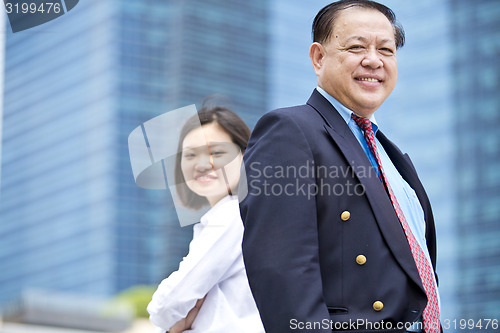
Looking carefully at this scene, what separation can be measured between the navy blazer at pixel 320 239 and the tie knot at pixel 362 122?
0.18 meters

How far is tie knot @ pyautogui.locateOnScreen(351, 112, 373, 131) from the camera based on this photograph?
235cm

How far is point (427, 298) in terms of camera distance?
2.05 metres

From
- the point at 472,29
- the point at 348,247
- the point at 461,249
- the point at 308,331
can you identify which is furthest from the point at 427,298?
the point at 472,29

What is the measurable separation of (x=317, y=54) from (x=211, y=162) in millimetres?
841

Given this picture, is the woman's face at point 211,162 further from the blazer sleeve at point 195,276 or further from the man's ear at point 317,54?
the man's ear at point 317,54

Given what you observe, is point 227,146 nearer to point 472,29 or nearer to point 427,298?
point 427,298

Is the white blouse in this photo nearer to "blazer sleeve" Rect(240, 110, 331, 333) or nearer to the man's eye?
"blazer sleeve" Rect(240, 110, 331, 333)

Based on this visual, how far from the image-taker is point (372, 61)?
2270mm

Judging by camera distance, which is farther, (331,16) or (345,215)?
(331,16)

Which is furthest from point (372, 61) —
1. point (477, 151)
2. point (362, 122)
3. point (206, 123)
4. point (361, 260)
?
point (477, 151)

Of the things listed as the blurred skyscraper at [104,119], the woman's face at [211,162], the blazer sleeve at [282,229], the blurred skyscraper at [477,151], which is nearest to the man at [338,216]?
the blazer sleeve at [282,229]

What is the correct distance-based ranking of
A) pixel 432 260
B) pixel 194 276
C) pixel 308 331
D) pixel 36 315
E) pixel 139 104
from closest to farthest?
pixel 308 331
pixel 432 260
pixel 194 276
pixel 36 315
pixel 139 104

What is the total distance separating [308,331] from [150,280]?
61.7 m

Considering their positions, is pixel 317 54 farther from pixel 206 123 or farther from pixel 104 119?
pixel 104 119
